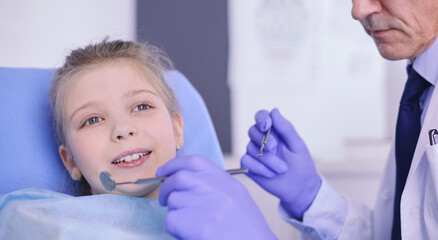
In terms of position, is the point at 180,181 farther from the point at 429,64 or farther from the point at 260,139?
the point at 429,64

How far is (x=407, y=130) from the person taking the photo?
1.23 meters

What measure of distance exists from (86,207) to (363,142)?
1.76 metres

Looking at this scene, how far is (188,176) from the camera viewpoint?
0.80 metres

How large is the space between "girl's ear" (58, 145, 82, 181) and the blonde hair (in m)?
0.02

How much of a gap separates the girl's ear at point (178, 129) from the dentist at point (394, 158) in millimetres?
200

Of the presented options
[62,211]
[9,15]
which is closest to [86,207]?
[62,211]

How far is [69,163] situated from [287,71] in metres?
1.47

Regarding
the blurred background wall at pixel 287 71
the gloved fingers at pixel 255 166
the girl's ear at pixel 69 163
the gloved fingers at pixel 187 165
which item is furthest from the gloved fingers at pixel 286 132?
the blurred background wall at pixel 287 71

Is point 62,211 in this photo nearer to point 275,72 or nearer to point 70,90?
point 70,90

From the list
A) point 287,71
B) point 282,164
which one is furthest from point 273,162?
point 287,71

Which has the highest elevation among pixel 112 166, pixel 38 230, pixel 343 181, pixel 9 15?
pixel 9 15

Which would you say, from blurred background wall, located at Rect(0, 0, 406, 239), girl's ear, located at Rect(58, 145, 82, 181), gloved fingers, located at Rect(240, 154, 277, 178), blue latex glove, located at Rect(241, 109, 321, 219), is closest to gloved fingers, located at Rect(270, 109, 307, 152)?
blue latex glove, located at Rect(241, 109, 321, 219)

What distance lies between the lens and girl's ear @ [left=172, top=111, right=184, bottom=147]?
1265 millimetres

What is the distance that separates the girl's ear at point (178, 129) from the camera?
1.26 meters
